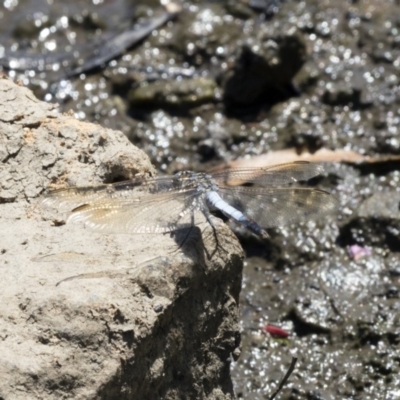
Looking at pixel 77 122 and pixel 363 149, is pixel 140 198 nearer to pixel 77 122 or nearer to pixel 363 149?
pixel 77 122

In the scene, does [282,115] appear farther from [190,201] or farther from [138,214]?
[138,214]

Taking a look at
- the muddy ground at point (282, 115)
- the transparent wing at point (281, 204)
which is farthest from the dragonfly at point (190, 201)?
the muddy ground at point (282, 115)

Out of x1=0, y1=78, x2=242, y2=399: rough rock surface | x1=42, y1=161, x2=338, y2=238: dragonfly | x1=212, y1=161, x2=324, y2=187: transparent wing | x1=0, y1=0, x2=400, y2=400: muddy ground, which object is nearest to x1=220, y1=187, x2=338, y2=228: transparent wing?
x1=42, y1=161, x2=338, y2=238: dragonfly

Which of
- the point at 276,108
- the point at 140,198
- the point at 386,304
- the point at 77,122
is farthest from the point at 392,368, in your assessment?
the point at 276,108

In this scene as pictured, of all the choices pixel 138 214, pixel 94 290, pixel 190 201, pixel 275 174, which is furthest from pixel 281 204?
pixel 94 290

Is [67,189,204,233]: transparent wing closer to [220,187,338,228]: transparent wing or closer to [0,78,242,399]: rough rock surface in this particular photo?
[0,78,242,399]: rough rock surface
